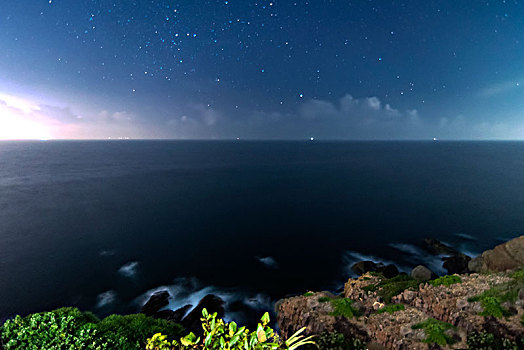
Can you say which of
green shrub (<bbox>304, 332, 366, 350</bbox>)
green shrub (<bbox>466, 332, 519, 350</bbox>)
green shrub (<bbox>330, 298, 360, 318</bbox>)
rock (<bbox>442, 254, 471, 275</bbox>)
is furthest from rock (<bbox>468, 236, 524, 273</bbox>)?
green shrub (<bbox>304, 332, 366, 350</bbox>)

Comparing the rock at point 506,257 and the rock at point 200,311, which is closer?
the rock at point 200,311

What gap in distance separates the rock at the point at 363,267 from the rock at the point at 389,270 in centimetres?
125

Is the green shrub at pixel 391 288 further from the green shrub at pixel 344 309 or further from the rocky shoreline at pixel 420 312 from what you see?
the green shrub at pixel 344 309

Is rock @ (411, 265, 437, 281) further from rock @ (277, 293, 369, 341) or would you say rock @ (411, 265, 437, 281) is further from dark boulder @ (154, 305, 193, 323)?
dark boulder @ (154, 305, 193, 323)

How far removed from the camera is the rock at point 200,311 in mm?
25938

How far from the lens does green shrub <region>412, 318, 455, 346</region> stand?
15961mm

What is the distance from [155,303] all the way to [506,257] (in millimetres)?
38989

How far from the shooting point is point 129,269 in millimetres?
37188

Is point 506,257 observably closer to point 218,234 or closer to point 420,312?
point 420,312

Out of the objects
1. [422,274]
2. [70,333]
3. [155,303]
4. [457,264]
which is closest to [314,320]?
[70,333]

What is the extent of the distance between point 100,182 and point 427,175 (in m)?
127

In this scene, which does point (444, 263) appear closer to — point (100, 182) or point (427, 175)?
point (427, 175)

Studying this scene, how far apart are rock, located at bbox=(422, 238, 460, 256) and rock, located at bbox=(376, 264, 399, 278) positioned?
1105cm

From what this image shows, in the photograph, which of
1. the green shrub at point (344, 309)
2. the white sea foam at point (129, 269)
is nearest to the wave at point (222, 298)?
the white sea foam at point (129, 269)
